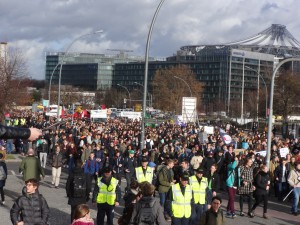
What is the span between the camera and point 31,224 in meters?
8.41

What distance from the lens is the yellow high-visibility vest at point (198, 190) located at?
11.8 m

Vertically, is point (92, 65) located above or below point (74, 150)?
above

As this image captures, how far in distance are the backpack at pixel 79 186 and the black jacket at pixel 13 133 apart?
7.51 meters

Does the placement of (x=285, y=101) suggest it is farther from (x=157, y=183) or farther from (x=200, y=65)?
(x=200, y=65)

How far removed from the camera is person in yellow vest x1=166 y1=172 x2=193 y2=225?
1084cm

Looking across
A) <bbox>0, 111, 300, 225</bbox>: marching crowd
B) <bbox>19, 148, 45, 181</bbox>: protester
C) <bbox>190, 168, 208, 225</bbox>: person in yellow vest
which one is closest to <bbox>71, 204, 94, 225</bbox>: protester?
<bbox>0, 111, 300, 225</bbox>: marching crowd

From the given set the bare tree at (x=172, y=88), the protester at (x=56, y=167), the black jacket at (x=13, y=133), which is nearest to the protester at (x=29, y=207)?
the black jacket at (x=13, y=133)

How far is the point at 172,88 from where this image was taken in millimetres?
92750

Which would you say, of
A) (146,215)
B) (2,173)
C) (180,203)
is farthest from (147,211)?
(2,173)

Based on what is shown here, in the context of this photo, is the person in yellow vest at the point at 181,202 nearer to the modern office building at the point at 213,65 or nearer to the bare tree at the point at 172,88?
the bare tree at the point at 172,88

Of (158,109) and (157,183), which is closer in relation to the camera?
(157,183)

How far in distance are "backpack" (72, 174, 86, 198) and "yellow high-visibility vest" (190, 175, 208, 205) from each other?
84.4 inches

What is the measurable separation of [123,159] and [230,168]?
4276mm

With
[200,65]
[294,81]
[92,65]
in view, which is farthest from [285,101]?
[92,65]
